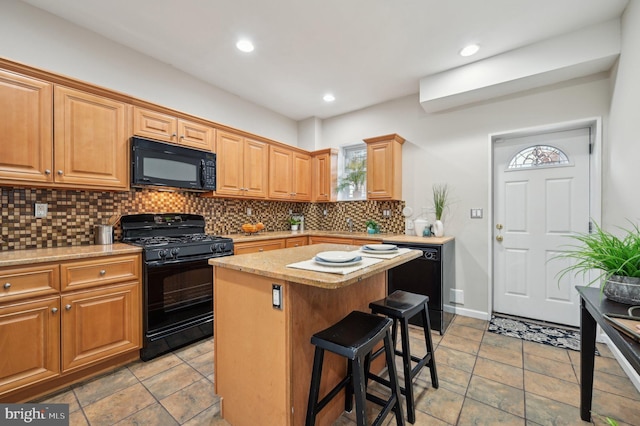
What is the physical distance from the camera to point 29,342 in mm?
1778

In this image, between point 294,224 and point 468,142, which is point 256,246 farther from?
point 468,142

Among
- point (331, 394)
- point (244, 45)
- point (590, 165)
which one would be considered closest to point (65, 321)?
point (331, 394)

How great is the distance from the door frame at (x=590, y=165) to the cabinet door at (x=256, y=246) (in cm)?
249

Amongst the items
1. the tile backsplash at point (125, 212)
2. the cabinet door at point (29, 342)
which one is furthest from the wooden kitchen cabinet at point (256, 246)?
the cabinet door at point (29, 342)

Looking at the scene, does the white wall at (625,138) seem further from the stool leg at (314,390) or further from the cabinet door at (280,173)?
the cabinet door at (280,173)

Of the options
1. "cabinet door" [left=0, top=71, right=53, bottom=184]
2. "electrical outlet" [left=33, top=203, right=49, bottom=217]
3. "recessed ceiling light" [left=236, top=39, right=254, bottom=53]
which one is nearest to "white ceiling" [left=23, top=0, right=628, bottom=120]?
"recessed ceiling light" [left=236, top=39, right=254, bottom=53]

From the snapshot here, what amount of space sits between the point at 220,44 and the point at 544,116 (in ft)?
11.0

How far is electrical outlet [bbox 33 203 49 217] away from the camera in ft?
7.41

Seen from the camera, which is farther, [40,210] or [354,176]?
[354,176]

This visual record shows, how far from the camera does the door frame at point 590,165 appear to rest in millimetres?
2645

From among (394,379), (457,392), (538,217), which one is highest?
(538,217)

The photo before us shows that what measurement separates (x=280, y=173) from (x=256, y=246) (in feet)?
Answer: 3.95

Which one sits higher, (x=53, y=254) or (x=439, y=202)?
(x=439, y=202)

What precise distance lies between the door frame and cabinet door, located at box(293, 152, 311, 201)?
2467 millimetres
